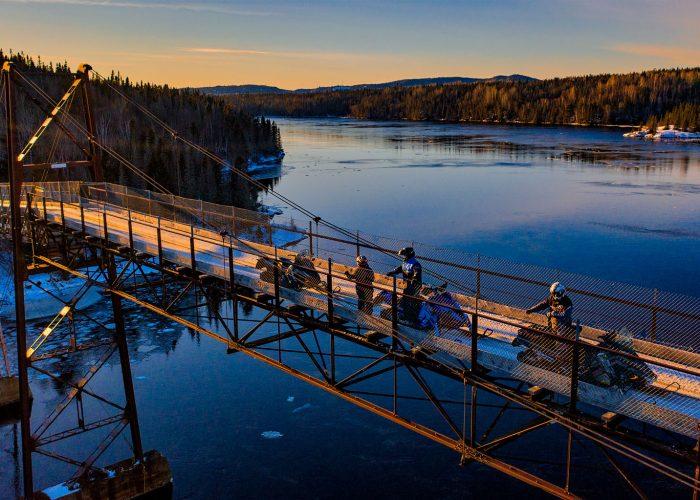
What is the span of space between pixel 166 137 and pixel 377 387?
92802 millimetres

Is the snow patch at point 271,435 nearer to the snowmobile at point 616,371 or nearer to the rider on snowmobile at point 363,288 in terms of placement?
the rider on snowmobile at point 363,288

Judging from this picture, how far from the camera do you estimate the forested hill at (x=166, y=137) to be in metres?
79.7

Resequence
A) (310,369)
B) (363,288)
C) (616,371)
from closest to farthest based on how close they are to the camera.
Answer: (616,371), (363,288), (310,369)

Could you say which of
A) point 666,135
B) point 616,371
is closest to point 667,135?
point 666,135

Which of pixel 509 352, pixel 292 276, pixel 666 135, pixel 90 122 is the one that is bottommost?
pixel 509 352

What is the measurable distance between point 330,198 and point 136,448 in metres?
56.1

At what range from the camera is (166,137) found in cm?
10962

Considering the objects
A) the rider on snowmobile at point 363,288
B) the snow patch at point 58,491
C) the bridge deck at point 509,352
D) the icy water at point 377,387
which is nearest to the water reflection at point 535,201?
the icy water at point 377,387

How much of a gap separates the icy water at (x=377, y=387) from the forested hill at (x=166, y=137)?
10.0 m

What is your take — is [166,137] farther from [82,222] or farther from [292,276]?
[292,276]

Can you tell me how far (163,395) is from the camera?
26.6 metres

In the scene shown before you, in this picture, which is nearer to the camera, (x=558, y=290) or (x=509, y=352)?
(x=558, y=290)

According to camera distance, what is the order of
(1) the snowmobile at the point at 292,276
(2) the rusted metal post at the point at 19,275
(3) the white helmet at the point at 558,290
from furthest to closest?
1. (2) the rusted metal post at the point at 19,275
2. (1) the snowmobile at the point at 292,276
3. (3) the white helmet at the point at 558,290

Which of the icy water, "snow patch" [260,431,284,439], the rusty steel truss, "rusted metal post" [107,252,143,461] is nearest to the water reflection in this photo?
the icy water
